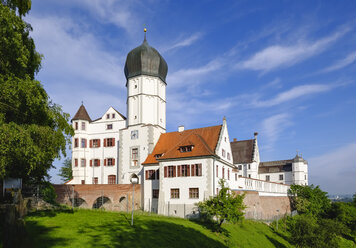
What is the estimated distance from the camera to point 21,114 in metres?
21.1

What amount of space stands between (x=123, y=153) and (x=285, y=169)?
45.8 meters

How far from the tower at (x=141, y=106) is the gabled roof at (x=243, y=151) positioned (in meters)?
27.8

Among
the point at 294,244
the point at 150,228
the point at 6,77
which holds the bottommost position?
the point at 294,244

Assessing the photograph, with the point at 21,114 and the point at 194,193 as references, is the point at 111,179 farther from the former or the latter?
the point at 21,114

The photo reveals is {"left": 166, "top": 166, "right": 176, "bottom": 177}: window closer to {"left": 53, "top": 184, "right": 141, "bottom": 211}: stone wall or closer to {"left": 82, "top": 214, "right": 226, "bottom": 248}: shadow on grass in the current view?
{"left": 53, "top": 184, "right": 141, "bottom": 211}: stone wall

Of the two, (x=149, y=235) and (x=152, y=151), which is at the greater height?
(x=152, y=151)

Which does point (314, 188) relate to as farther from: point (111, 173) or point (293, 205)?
point (111, 173)

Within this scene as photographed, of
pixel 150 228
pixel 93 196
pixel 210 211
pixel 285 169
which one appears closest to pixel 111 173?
pixel 93 196

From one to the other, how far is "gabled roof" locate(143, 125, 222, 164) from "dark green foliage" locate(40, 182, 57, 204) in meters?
11.3

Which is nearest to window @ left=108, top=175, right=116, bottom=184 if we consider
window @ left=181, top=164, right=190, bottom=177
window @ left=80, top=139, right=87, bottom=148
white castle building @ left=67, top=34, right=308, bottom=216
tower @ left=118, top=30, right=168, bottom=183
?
white castle building @ left=67, top=34, right=308, bottom=216

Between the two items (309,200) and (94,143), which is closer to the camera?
(94,143)

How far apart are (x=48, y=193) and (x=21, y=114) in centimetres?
1609

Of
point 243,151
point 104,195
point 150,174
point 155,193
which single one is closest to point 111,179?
point 104,195

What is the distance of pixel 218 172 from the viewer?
117ft
